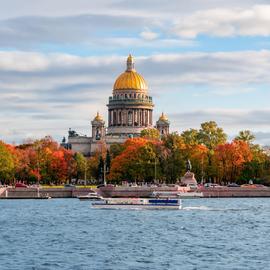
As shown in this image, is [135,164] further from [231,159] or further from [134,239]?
[134,239]

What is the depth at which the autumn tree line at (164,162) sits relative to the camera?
14788cm

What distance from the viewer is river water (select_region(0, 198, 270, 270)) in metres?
56.8

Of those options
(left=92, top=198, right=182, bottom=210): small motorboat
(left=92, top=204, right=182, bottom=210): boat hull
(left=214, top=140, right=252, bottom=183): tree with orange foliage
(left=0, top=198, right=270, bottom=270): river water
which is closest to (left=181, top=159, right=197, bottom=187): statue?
(left=214, top=140, right=252, bottom=183): tree with orange foliage

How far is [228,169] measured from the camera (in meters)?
150

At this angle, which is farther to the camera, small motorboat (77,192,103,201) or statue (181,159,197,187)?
statue (181,159,197,187)

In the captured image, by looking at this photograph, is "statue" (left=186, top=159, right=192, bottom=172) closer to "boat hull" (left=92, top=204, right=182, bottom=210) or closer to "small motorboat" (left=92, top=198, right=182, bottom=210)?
"small motorboat" (left=92, top=198, right=182, bottom=210)

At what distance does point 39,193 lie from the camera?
12938 centimetres

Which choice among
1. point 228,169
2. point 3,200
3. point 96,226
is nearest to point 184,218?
point 96,226

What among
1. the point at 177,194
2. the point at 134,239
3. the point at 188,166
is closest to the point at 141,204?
the point at 177,194

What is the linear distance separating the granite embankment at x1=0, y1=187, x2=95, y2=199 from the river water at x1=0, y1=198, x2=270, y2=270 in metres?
26.5

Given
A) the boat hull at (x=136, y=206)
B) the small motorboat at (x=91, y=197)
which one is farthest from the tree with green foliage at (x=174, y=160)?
the boat hull at (x=136, y=206)

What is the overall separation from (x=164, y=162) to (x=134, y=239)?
3194 inches

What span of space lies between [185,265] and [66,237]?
1574cm

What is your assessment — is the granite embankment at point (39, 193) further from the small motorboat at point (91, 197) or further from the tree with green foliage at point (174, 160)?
the tree with green foliage at point (174, 160)
